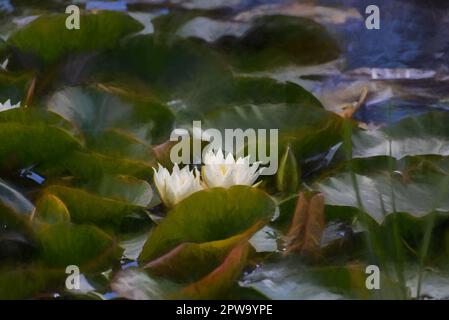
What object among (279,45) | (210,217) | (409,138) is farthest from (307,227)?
(279,45)

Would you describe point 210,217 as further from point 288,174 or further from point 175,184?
point 288,174

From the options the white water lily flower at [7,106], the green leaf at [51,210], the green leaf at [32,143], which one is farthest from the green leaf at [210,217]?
the white water lily flower at [7,106]

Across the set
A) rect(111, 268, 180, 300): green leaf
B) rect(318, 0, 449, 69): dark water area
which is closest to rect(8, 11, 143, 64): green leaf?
rect(318, 0, 449, 69): dark water area

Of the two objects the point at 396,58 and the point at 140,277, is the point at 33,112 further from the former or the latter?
the point at 396,58

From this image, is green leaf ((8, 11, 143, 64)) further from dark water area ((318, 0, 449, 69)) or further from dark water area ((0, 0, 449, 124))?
dark water area ((318, 0, 449, 69))

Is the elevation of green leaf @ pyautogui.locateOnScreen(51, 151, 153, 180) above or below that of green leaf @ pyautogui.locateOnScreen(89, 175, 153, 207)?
above
